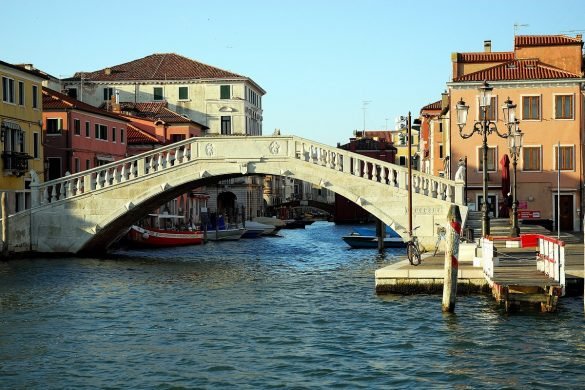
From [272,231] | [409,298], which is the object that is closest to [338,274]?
[409,298]

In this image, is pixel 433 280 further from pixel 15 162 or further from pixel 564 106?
pixel 564 106

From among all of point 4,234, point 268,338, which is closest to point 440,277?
point 268,338

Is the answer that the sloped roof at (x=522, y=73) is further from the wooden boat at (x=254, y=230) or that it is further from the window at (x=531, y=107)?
the wooden boat at (x=254, y=230)

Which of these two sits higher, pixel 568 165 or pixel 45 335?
pixel 568 165

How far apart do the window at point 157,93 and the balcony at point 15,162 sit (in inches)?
1360

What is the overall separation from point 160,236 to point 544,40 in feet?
61.5

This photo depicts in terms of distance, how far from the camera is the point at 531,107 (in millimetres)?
37938

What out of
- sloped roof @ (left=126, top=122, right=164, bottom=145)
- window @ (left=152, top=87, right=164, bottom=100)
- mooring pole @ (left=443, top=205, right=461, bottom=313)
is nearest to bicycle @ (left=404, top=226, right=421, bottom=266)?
mooring pole @ (left=443, top=205, right=461, bottom=313)

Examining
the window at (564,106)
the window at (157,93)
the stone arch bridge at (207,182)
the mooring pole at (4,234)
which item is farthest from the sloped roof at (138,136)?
the window at (564,106)

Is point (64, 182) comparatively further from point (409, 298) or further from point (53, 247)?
point (409, 298)

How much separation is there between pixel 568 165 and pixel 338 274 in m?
16.2

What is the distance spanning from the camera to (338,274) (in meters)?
25.6

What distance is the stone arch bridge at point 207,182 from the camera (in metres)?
26.9

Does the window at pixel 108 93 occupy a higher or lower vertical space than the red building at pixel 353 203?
higher
